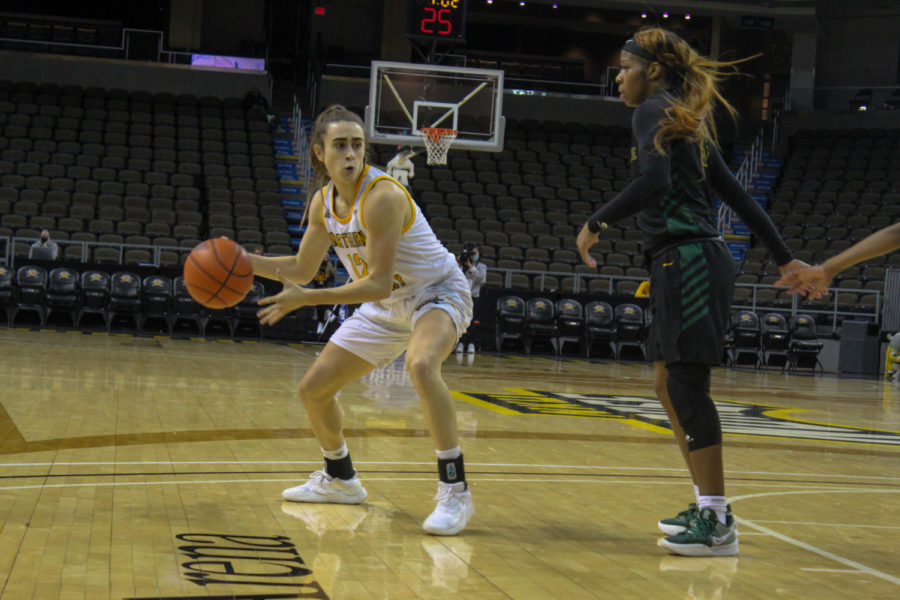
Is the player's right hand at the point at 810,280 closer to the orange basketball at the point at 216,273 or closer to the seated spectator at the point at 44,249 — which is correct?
the orange basketball at the point at 216,273

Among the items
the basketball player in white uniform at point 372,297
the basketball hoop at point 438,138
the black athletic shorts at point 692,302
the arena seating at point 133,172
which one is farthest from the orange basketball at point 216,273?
the arena seating at point 133,172

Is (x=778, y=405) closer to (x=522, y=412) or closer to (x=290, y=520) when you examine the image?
(x=522, y=412)

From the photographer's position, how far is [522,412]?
828 cm

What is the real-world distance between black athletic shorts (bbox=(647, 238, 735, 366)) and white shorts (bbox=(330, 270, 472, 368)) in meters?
0.87

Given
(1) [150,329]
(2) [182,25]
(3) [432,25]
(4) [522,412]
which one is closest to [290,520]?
(4) [522,412]

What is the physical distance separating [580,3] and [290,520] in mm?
24590

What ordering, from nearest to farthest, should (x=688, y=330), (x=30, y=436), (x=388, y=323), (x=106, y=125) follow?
(x=688, y=330)
(x=388, y=323)
(x=30, y=436)
(x=106, y=125)

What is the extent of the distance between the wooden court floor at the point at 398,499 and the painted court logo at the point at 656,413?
0.06 meters

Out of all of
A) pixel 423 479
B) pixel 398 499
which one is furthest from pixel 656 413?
pixel 398 499

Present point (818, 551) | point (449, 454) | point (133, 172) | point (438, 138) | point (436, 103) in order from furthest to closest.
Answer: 1. point (133, 172)
2. point (436, 103)
3. point (438, 138)
4. point (449, 454)
5. point (818, 551)

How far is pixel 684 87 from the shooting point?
387cm

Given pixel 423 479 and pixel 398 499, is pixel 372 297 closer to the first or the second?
pixel 398 499

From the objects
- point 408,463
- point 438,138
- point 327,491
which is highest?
point 438,138

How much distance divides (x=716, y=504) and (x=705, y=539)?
6.2 inches
